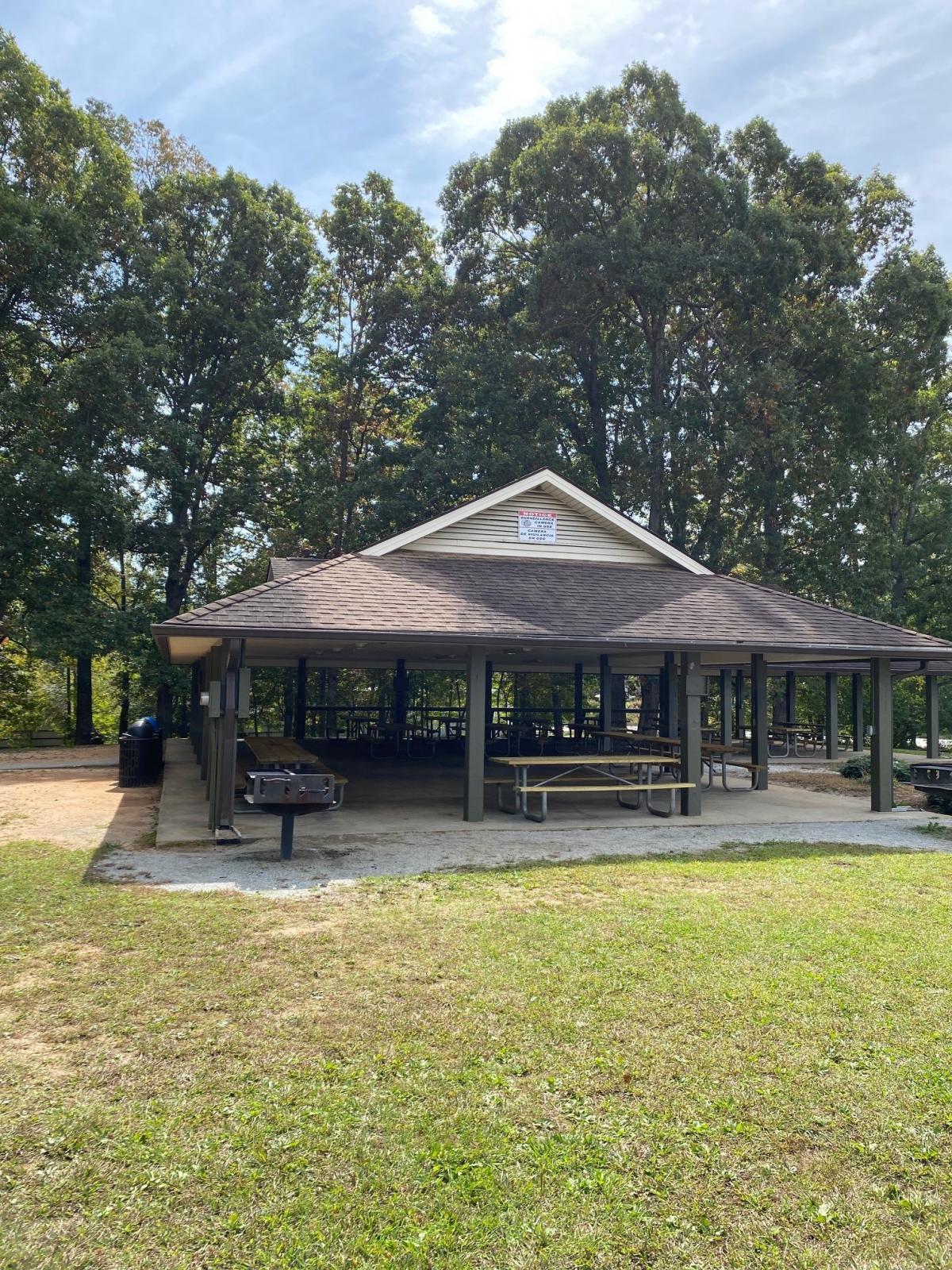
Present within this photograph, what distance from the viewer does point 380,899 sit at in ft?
21.1

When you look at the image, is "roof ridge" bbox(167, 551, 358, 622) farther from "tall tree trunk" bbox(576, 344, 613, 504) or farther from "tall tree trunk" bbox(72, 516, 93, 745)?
"tall tree trunk" bbox(576, 344, 613, 504)

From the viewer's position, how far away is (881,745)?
12133 millimetres

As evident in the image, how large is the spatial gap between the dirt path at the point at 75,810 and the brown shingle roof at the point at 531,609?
264 cm

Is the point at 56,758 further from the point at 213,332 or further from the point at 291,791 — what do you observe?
the point at 213,332

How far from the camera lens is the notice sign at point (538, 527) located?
1330 cm

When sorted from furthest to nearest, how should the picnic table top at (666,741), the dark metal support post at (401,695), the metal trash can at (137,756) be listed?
the dark metal support post at (401,695) → the metal trash can at (137,756) → the picnic table top at (666,741)

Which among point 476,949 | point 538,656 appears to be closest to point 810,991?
point 476,949

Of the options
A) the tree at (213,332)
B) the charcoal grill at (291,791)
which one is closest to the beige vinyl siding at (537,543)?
the charcoal grill at (291,791)

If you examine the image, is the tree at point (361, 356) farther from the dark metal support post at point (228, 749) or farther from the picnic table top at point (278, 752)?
the dark metal support post at point (228, 749)

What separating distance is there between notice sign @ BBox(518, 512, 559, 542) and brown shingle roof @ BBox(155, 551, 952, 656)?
466 millimetres

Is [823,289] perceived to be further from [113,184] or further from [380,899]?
[380,899]

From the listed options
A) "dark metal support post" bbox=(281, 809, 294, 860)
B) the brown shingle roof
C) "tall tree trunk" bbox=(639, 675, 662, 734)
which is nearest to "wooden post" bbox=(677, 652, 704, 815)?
the brown shingle roof

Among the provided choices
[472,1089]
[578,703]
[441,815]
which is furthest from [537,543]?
[472,1089]

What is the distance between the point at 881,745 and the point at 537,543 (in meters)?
6.08
